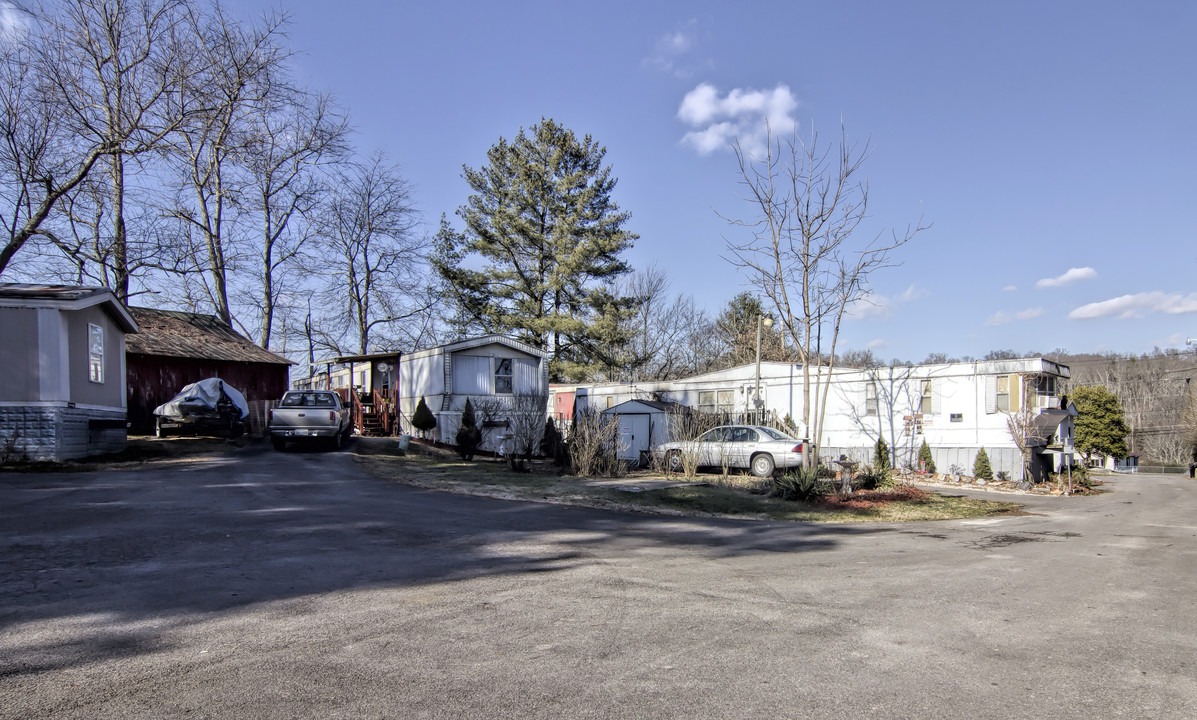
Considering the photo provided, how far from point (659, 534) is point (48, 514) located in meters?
7.54

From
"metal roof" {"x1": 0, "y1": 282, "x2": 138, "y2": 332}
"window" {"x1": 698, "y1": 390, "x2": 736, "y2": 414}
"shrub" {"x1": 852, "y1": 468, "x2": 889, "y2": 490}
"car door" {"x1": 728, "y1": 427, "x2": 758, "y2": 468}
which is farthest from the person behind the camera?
"window" {"x1": 698, "y1": 390, "x2": 736, "y2": 414}

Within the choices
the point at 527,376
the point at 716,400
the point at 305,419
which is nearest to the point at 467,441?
the point at 305,419

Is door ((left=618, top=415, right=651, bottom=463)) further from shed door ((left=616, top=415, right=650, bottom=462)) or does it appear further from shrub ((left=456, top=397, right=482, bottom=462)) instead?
shrub ((left=456, top=397, right=482, bottom=462))

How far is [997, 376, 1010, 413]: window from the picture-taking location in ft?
71.0

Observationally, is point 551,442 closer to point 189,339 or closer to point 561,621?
point 561,621

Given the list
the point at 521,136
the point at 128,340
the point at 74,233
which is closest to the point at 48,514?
the point at 128,340

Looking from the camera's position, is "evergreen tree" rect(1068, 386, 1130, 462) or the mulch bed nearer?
the mulch bed

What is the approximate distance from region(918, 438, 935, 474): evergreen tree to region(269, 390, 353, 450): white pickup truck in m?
17.8

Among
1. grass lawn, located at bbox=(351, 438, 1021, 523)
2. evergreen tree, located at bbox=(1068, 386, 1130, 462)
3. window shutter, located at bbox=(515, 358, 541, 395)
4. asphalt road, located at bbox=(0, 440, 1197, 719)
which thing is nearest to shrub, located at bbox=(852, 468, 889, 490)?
grass lawn, located at bbox=(351, 438, 1021, 523)

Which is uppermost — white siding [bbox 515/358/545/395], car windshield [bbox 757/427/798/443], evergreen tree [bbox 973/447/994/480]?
white siding [bbox 515/358/545/395]

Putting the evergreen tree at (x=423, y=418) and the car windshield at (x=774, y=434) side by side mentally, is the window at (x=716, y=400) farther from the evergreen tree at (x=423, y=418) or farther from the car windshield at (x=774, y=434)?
the evergreen tree at (x=423, y=418)

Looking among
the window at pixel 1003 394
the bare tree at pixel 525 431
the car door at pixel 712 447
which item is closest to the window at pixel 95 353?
the bare tree at pixel 525 431

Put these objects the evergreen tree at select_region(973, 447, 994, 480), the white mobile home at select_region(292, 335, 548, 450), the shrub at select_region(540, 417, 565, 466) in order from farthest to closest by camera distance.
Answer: the white mobile home at select_region(292, 335, 548, 450), the evergreen tree at select_region(973, 447, 994, 480), the shrub at select_region(540, 417, 565, 466)

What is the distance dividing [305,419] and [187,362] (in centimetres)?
837
